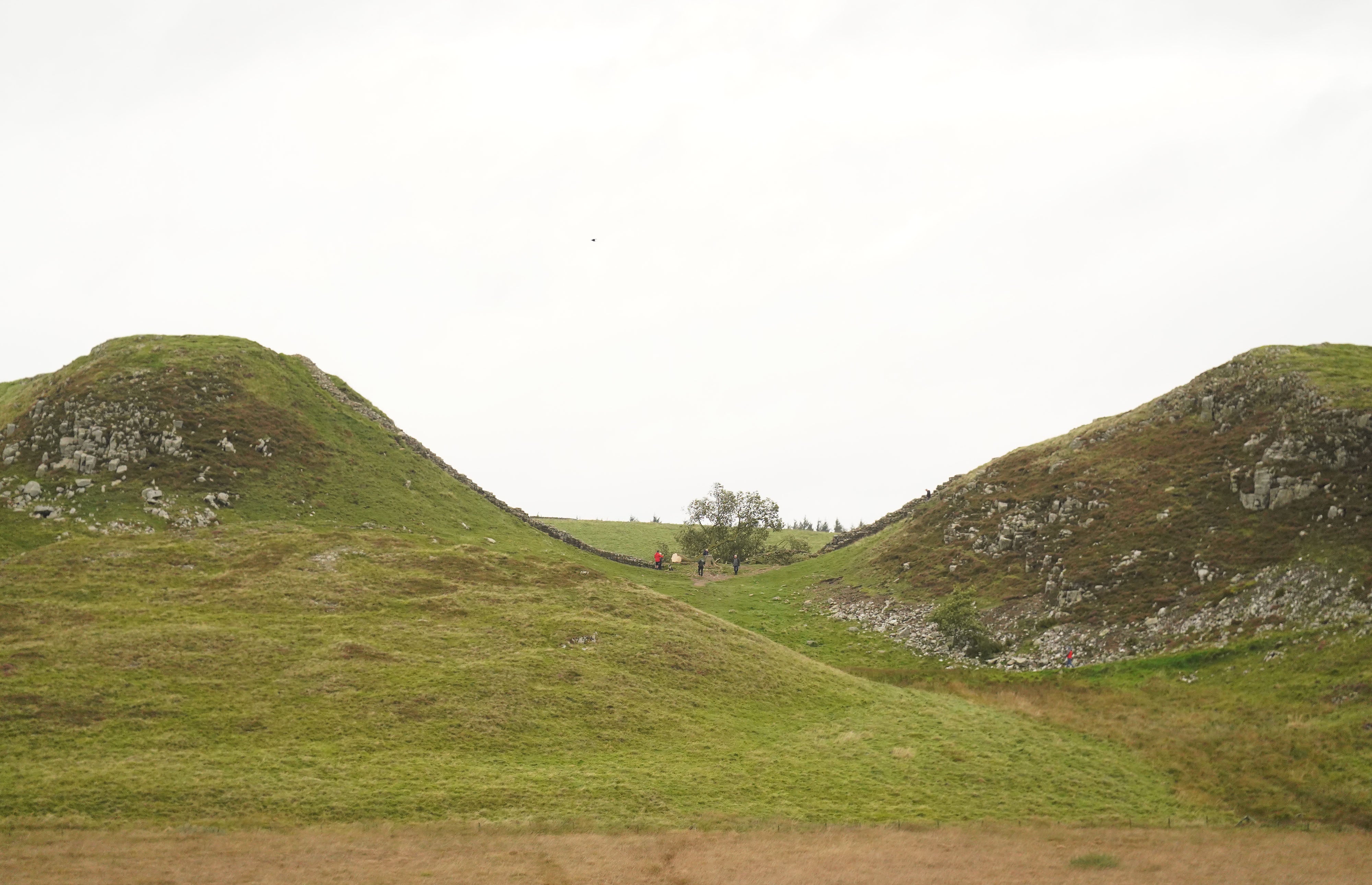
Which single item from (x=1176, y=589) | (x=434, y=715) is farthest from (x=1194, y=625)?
(x=434, y=715)

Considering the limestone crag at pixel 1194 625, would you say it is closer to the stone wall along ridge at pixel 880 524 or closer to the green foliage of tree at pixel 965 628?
the green foliage of tree at pixel 965 628

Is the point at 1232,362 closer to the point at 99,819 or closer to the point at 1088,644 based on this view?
the point at 1088,644

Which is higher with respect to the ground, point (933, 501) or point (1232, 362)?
point (1232, 362)

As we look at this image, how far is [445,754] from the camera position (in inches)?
1528

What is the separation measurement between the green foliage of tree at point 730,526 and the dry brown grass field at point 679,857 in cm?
6599

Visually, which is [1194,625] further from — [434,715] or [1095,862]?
[434,715]

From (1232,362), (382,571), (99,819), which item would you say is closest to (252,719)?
(99,819)

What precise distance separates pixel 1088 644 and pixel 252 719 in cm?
5222

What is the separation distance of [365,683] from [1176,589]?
54.2 metres

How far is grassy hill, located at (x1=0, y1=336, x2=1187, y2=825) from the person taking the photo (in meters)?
35.2

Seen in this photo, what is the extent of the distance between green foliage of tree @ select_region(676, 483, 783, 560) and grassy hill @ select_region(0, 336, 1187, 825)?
29295 millimetres

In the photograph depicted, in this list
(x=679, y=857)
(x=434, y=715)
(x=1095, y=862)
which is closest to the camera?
(x=679, y=857)

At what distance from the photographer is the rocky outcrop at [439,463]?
93.5 meters

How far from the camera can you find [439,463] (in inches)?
3910
